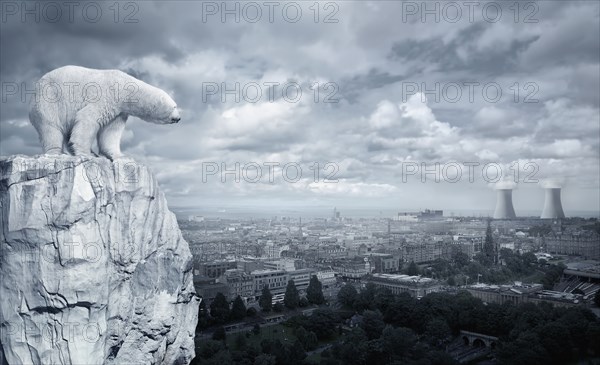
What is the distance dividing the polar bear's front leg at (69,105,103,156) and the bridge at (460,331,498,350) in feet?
41.9

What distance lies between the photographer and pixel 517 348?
35.7 ft

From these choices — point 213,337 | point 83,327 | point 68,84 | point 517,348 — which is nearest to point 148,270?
point 83,327

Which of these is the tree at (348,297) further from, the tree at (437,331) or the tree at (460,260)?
the tree at (460,260)

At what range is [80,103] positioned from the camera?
4273 millimetres

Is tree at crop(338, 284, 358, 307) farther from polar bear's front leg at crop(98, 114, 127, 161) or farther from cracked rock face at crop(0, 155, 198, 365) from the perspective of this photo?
cracked rock face at crop(0, 155, 198, 365)

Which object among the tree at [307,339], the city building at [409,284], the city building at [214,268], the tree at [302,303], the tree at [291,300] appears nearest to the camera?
the tree at [307,339]

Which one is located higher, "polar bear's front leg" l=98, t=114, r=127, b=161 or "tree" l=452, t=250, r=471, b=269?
"polar bear's front leg" l=98, t=114, r=127, b=161

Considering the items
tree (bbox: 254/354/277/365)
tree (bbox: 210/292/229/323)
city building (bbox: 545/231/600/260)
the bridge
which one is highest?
city building (bbox: 545/231/600/260)

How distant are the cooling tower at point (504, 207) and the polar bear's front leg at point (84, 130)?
43.6m

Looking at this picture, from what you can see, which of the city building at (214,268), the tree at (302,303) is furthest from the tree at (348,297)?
the city building at (214,268)

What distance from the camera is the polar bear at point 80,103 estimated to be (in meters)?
4.24

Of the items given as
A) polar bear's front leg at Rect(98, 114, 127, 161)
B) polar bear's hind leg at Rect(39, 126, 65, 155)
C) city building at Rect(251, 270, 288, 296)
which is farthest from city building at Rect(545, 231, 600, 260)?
polar bear's hind leg at Rect(39, 126, 65, 155)

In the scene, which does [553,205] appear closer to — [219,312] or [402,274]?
[402,274]

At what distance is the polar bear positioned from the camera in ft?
13.9
